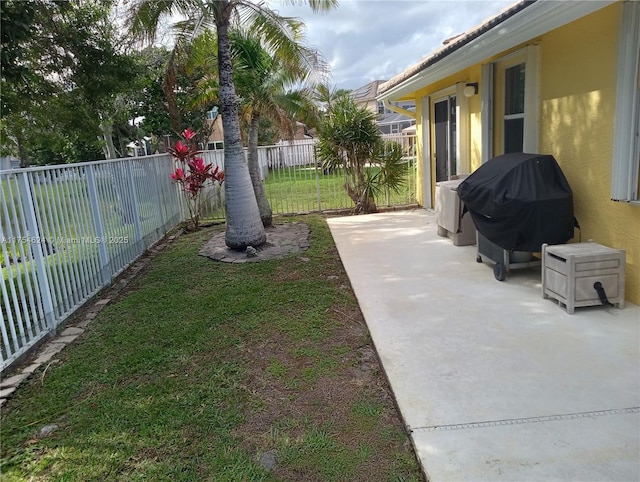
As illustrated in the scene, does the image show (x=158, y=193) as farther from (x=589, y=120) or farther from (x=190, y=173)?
(x=589, y=120)

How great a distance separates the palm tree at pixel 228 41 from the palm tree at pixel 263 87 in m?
0.59

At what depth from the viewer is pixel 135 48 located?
276 inches

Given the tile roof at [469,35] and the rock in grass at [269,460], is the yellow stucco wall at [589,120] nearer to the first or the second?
the tile roof at [469,35]

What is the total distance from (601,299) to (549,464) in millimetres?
2495

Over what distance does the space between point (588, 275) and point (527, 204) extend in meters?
0.96

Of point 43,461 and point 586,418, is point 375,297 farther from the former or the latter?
point 43,461

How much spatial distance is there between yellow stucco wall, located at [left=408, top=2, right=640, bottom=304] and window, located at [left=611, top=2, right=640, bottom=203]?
147 millimetres

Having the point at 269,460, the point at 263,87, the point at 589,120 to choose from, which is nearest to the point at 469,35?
the point at 589,120

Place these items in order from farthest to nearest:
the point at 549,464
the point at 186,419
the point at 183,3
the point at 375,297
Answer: the point at 183,3 < the point at 375,297 < the point at 186,419 < the point at 549,464

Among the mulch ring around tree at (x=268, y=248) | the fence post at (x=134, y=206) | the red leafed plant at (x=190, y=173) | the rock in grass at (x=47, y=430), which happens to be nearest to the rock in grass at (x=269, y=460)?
the rock in grass at (x=47, y=430)

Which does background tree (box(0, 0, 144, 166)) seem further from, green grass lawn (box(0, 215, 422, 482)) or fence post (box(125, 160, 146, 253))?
green grass lawn (box(0, 215, 422, 482))

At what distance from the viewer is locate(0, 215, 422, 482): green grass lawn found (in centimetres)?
261

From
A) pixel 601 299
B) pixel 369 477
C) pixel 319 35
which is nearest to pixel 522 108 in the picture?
pixel 601 299

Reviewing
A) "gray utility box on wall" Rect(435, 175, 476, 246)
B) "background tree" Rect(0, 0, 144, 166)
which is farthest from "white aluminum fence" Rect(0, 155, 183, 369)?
"gray utility box on wall" Rect(435, 175, 476, 246)
